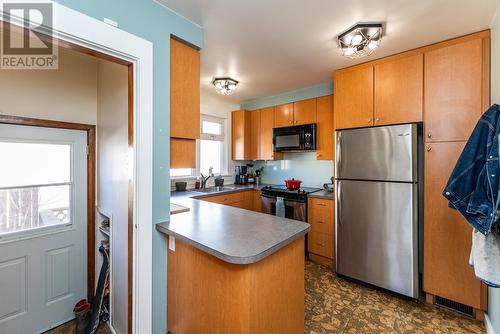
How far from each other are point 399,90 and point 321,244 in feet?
6.71

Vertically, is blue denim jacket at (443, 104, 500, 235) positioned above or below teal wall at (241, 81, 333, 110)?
below

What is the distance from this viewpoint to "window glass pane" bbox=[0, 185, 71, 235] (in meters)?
1.68

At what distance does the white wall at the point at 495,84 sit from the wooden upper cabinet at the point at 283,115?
2.22 metres

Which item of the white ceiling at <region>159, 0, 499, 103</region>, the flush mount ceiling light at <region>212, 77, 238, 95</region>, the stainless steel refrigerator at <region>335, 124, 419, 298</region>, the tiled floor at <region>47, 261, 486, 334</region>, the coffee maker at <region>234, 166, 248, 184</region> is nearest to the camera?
the white ceiling at <region>159, 0, 499, 103</region>

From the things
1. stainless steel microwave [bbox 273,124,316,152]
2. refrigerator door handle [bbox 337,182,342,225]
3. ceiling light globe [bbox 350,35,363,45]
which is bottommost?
refrigerator door handle [bbox 337,182,342,225]

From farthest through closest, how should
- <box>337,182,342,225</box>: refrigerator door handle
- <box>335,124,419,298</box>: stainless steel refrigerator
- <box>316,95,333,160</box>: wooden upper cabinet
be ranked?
<box>316,95,333,160</box>: wooden upper cabinet < <box>337,182,342,225</box>: refrigerator door handle < <box>335,124,419,298</box>: stainless steel refrigerator

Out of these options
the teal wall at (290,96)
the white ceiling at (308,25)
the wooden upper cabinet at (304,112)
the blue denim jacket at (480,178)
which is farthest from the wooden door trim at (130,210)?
the teal wall at (290,96)

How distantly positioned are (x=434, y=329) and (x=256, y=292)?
1.77 metres

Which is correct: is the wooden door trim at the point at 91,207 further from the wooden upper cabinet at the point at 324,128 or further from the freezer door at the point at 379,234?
the wooden upper cabinet at the point at 324,128

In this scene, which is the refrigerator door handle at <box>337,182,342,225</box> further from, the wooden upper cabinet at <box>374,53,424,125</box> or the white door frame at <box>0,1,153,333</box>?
the white door frame at <box>0,1,153,333</box>

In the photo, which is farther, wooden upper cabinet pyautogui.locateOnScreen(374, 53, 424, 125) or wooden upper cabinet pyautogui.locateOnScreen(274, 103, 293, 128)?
A: wooden upper cabinet pyautogui.locateOnScreen(274, 103, 293, 128)

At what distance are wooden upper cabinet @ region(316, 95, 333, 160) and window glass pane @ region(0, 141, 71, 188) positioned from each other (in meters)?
3.05

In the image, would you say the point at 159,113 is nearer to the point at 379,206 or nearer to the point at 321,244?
the point at 379,206

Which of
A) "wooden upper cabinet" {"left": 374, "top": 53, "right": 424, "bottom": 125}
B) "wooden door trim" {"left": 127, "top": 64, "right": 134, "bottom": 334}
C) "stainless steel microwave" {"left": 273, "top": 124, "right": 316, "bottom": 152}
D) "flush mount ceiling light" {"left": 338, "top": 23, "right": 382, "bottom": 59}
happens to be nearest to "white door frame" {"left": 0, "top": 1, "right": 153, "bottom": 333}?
"wooden door trim" {"left": 127, "top": 64, "right": 134, "bottom": 334}
